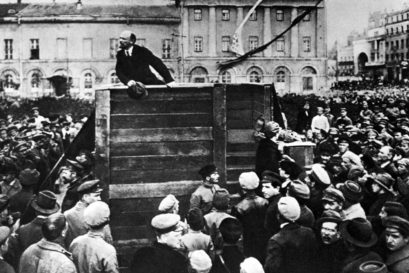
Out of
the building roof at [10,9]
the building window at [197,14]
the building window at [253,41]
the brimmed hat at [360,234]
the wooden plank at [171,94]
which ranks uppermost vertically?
the building roof at [10,9]

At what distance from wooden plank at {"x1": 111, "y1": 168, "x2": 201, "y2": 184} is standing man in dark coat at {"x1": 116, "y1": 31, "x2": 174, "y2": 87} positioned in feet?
3.84

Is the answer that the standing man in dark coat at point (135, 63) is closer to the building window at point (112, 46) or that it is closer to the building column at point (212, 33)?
the building column at point (212, 33)

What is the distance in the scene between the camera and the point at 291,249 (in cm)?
469

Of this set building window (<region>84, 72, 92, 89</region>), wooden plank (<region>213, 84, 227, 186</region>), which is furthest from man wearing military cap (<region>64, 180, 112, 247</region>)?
building window (<region>84, 72, 92, 89</region>)

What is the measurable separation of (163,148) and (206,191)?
73cm

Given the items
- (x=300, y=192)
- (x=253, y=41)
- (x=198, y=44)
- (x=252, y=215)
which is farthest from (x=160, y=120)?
(x=253, y=41)

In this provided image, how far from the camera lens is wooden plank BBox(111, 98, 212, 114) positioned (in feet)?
20.4

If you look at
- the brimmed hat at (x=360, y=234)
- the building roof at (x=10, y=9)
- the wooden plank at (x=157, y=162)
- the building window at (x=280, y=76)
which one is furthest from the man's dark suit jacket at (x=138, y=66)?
the building roof at (x=10, y=9)

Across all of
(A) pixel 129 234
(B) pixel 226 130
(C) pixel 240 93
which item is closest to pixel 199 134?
(B) pixel 226 130

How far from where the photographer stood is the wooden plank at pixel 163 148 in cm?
621

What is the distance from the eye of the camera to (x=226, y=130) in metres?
6.46

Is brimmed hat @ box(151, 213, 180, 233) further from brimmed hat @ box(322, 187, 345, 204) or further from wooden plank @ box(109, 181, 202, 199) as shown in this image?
brimmed hat @ box(322, 187, 345, 204)

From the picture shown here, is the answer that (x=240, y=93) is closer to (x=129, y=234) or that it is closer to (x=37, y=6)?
(x=129, y=234)

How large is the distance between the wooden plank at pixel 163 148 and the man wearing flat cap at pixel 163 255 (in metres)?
1.75
